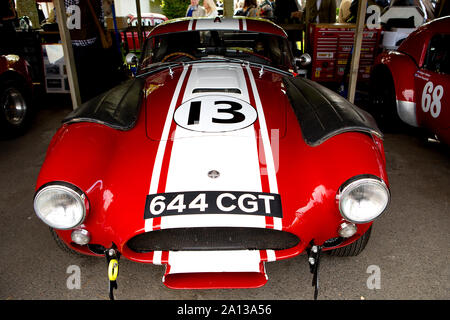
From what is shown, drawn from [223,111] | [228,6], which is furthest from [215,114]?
[228,6]

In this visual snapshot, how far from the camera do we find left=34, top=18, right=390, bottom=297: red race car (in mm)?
1505

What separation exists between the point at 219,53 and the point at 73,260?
1.92 m

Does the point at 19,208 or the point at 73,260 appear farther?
the point at 19,208

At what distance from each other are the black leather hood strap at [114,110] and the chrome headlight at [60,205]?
55 cm

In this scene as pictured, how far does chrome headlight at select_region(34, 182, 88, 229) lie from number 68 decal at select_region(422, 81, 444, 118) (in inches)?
117

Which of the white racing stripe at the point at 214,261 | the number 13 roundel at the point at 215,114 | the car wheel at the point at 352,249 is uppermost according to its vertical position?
the number 13 roundel at the point at 215,114

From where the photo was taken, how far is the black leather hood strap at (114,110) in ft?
6.47

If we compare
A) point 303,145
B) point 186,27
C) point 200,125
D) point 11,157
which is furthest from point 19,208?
point 303,145

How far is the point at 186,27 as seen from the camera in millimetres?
3008

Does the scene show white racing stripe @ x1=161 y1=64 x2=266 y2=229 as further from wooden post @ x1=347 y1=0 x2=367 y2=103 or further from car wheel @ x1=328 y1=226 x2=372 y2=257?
wooden post @ x1=347 y1=0 x2=367 y2=103

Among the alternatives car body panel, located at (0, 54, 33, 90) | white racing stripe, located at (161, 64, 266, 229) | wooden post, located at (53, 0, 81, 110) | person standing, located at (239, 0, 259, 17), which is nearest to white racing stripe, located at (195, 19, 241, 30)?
white racing stripe, located at (161, 64, 266, 229)

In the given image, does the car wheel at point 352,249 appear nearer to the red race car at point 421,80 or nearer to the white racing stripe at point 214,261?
the white racing stripe at point 214,261

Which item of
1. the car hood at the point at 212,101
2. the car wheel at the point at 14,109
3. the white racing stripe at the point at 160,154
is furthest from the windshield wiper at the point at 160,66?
the car wheel at the point at 14,109
